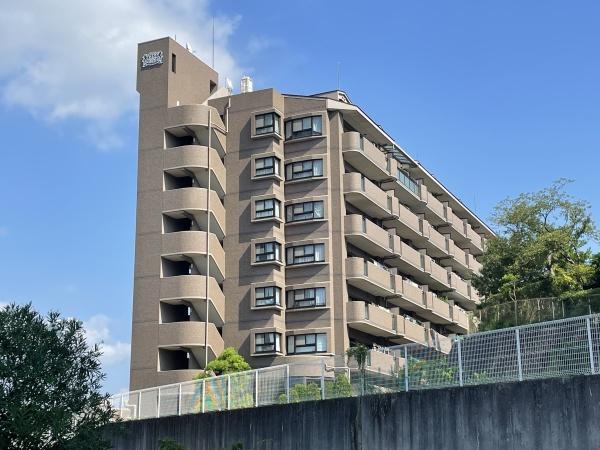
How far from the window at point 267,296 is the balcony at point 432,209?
18.3 meters

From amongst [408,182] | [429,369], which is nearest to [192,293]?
[408,182]

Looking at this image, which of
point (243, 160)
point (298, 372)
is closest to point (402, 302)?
point (243, 160)

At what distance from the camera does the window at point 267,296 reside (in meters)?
50.5

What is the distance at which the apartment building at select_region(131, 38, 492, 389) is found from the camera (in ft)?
165

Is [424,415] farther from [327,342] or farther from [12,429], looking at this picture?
[327,342]

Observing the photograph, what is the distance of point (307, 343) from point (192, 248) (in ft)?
27.8

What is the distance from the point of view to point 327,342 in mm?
49656

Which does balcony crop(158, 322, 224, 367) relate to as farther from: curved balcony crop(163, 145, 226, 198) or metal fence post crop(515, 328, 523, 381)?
metal fence post crop(515, 328, 523, 381)

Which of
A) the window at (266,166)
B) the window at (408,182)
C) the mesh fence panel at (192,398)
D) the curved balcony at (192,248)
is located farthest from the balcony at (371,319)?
the mesh fence panel at (192,398)

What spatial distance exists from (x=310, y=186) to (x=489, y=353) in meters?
32.7

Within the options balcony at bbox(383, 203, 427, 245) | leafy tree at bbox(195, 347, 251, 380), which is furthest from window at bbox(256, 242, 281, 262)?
balcony at bbox(383, 203, 427, 245)

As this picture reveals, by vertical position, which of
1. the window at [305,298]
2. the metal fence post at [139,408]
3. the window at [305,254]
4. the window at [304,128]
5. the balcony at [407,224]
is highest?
the window at [304,128]

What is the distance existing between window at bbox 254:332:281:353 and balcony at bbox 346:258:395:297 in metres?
5.51

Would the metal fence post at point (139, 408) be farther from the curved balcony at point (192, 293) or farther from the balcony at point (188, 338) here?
the curved balcony at point (192, 293)
